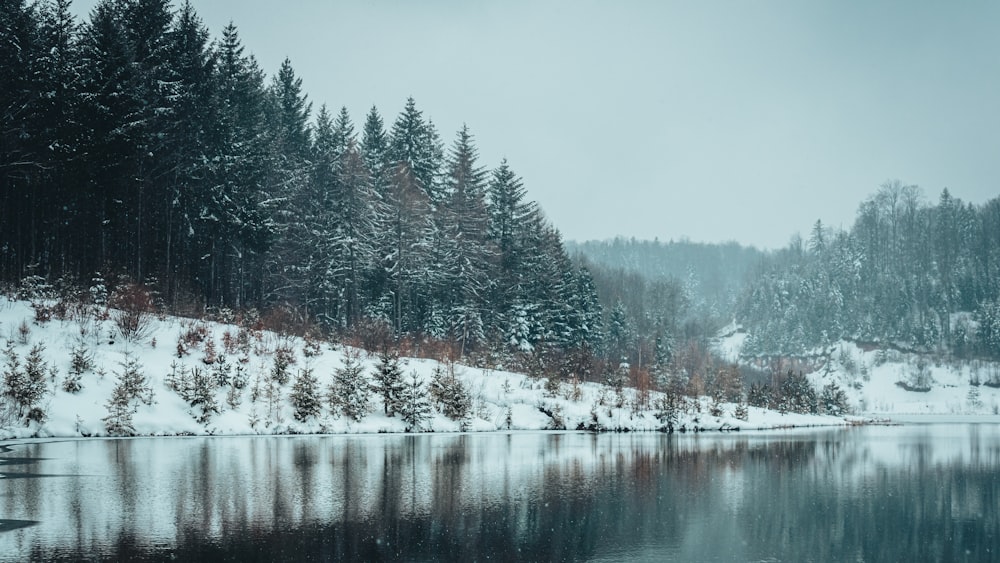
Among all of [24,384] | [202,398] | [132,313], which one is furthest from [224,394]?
[24,384]

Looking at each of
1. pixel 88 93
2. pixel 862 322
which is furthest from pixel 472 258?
pixel 862 322

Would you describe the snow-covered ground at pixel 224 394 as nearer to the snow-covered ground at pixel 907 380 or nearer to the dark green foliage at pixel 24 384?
the dark green foliage at pixel 24 384

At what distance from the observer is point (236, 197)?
4659 cm

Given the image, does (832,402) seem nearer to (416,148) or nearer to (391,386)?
(416,148)

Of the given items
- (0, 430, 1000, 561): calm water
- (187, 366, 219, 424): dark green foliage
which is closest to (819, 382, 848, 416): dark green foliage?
(0, 430, 1000, 561): calm water

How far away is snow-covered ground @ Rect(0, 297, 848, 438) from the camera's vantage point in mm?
28844

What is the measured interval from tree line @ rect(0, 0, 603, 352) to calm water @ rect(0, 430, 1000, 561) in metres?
18.0

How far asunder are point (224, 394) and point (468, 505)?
1915 centimetres

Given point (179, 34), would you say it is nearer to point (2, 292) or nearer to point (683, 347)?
point (2, 292)

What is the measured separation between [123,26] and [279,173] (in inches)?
554

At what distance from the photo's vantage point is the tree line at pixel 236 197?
3841cm

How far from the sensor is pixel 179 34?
1838 inches

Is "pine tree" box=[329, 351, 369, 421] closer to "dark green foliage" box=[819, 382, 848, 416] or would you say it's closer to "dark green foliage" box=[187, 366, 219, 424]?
"dark green foliage" box=[187, 366, 219, 424]

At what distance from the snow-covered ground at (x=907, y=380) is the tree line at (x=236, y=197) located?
71.9 m
